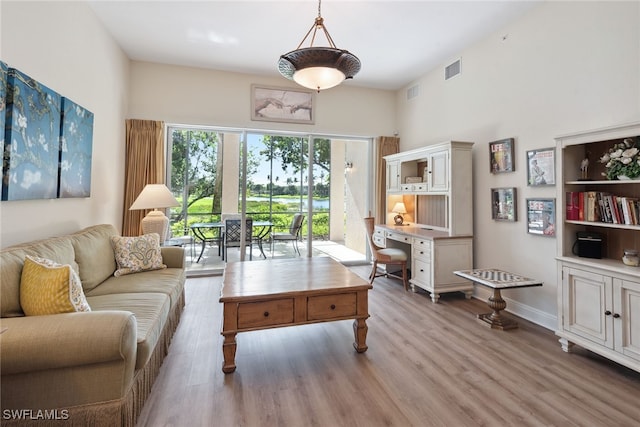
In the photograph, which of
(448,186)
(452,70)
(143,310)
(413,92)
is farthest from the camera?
(413,92)

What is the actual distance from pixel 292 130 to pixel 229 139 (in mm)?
1074

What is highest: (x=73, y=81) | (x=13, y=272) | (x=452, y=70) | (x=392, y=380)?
(x=452, y=70)

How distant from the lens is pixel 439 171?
408 centimetres

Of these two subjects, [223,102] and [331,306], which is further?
[223,102]

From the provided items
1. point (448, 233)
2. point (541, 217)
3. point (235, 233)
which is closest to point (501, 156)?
point (541, 217)

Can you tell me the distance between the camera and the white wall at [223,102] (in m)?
4.60

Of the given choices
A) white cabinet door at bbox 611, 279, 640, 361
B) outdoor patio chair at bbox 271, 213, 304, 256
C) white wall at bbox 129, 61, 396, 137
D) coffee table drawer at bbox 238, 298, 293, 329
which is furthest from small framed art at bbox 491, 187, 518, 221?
outdoor patio chair at bbox 271, 213, 304, 256

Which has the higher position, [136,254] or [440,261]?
[136,254]

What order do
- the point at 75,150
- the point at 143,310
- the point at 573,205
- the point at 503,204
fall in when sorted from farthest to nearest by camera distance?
the point at 503,204, the point at 75,150, the point at 573,205, the point at 143,310

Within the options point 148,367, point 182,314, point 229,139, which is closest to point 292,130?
point 229,139

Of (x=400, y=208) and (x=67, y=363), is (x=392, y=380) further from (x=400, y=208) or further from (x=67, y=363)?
(x=400, y=208)

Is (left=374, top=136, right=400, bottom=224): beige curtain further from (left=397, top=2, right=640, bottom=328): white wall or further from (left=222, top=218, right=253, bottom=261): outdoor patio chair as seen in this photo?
(left=222, top=218, right=253, bottom=261): outdoor patio chair

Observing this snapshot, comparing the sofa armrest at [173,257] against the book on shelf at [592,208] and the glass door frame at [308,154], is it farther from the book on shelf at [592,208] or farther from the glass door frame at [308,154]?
the book on shelf at [592,208]

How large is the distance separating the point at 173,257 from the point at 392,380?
8.03ft
